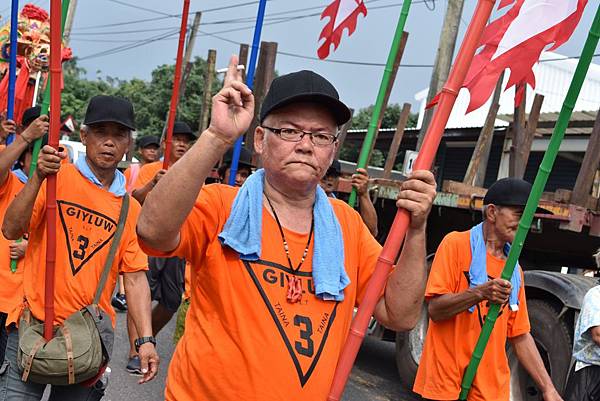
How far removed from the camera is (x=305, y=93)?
242cm

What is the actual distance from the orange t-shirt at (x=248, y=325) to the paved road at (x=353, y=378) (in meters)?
3.99

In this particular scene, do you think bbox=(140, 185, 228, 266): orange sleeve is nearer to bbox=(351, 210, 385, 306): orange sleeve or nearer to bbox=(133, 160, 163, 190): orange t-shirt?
bbox=(351, 210, 385, 306): orange sleeve

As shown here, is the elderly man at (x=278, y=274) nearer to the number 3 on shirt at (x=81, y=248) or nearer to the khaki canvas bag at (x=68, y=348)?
the khaki canvas bag at (x=68, y=348)

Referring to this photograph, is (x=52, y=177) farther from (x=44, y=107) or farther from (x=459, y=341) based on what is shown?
(x=459, y=341)

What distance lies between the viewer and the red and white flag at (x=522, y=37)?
290cm

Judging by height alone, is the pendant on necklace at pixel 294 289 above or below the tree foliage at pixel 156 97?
below

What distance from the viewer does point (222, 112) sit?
216 centimetres

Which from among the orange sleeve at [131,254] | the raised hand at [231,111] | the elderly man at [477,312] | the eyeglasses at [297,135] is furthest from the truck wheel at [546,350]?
the raised hand at [231,111]

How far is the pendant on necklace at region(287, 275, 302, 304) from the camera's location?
241 cm

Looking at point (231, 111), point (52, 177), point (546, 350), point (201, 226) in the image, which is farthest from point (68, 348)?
point (546, 350)

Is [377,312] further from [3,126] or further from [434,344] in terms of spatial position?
[3,126]

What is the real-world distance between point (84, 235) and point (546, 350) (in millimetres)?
3578

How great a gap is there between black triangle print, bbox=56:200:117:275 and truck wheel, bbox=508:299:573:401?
3358 millimetres

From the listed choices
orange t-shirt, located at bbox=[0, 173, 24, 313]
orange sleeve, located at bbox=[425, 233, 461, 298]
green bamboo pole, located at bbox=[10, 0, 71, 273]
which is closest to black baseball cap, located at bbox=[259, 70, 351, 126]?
green bamboo pole, located at bbox=[10, 0, 71, 273]
